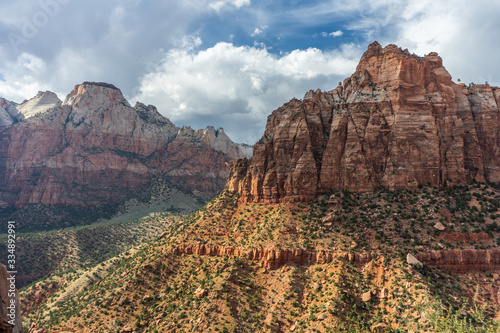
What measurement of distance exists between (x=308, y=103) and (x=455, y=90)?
35.9 metres

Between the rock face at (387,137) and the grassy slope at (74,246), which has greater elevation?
the rock face at (387,137)

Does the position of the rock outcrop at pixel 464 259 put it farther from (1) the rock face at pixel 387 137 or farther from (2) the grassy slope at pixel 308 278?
(1) the rock face at pixel 387 137

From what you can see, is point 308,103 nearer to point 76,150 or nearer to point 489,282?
point 489,282

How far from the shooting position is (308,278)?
176 feet

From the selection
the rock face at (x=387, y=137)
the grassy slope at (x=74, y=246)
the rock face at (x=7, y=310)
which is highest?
the rock face at (x=387, y=137)

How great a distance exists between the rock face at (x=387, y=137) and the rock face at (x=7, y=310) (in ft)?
191

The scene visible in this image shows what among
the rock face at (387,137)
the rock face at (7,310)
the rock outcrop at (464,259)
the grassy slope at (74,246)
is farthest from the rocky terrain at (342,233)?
the rock face at (7,310)

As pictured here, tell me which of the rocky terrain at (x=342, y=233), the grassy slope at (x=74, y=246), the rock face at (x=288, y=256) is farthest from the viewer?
the grassy slope at (x=74, y=246)

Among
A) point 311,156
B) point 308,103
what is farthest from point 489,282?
point 308,103

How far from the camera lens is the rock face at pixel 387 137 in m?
66.8

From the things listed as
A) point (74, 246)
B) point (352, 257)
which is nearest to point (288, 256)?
point (352, 257)

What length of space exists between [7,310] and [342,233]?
54514mm

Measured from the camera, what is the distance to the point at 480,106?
7306cm

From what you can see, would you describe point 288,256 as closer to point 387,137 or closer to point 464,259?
point 464,259
